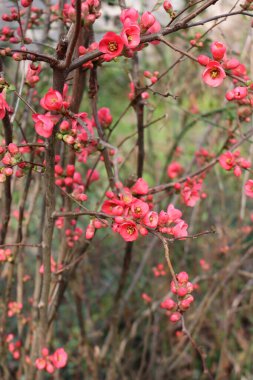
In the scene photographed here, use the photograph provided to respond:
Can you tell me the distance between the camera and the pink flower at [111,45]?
1094 millimetres

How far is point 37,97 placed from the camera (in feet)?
7.09

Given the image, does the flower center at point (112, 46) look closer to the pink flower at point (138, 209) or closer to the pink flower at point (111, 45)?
the pink flower at point (111, 45)

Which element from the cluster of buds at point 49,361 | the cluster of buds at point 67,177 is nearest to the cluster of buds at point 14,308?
the cluster of buds at point 49,361

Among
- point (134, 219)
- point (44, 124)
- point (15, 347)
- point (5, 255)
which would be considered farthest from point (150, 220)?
point (15, 347)

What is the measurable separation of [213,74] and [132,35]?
211mm

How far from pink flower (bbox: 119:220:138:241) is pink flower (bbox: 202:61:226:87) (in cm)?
36

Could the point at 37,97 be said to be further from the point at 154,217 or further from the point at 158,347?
the point at 158,347

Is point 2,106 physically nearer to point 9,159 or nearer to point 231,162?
point 9,159

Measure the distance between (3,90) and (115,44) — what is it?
0.27 metres

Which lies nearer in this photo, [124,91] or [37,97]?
[37,97]

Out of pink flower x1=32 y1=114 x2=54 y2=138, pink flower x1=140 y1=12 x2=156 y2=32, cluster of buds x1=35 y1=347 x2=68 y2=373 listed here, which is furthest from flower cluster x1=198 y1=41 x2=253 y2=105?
cluster of buds x1=35 y1=347 x2=68 y2=373

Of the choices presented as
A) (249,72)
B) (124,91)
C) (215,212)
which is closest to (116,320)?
(249,72)

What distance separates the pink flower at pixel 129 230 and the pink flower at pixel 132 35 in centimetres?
38

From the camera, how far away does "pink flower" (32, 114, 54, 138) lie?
1154 mm
